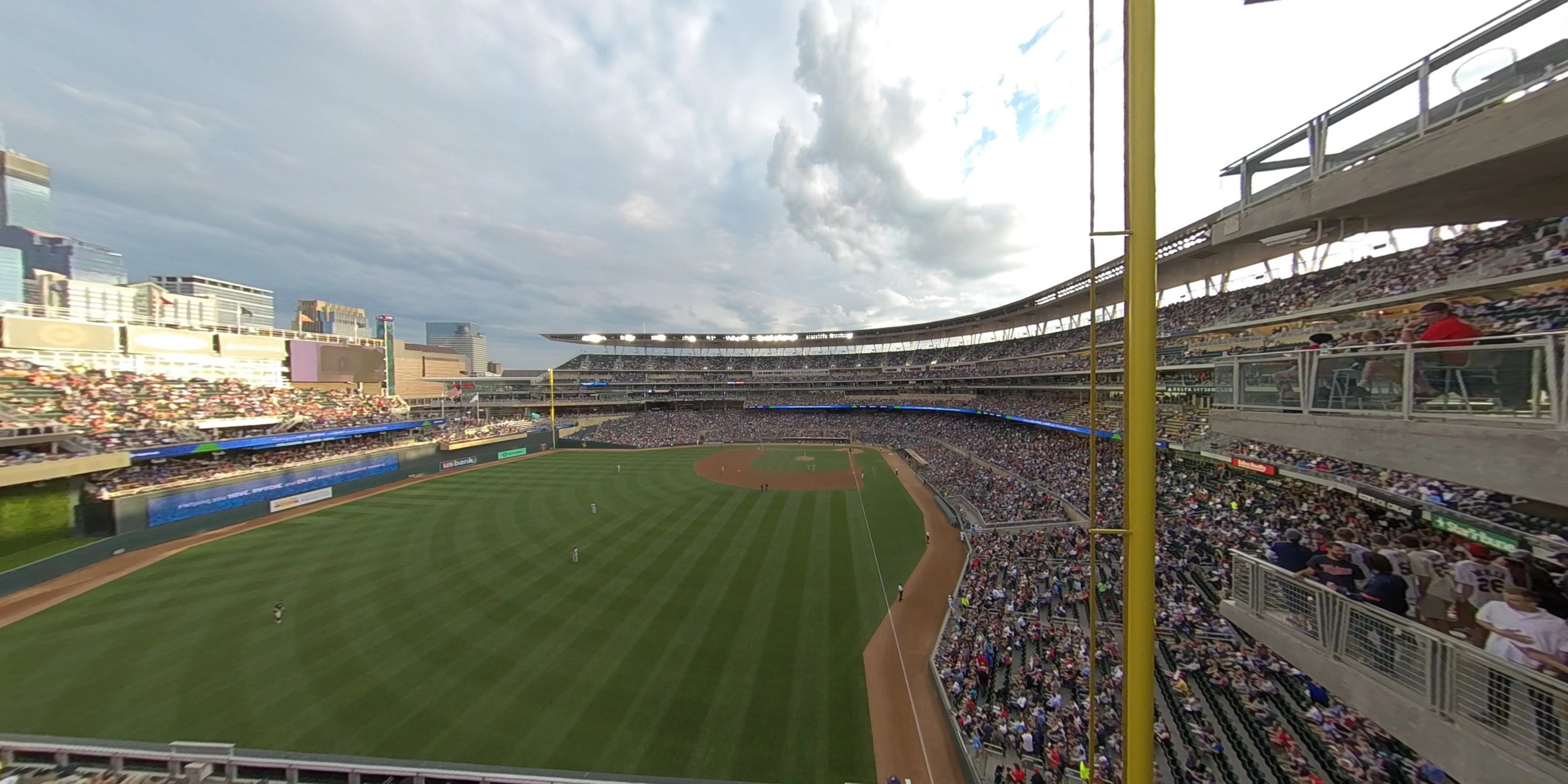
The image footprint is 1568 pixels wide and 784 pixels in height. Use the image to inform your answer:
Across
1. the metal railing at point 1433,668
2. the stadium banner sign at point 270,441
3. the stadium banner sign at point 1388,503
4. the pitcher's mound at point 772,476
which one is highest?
the metal railing at point 1433,668

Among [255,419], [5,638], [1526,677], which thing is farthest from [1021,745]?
[255,419]

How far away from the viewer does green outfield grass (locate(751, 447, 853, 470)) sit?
3828cm

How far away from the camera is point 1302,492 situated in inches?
538

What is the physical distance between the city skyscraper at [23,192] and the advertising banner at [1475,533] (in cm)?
14941

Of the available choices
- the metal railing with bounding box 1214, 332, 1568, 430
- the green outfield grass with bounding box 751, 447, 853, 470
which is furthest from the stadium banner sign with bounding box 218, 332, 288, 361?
the metal railing with bounding box 1214, 332, 1568, 430

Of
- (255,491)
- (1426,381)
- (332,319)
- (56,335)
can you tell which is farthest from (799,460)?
(332,319)

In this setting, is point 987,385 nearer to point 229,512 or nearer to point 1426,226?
point 1426,226

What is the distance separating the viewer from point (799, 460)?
41281 mm

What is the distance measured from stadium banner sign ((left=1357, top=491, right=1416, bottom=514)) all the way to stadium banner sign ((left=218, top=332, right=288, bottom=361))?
58.8 metres

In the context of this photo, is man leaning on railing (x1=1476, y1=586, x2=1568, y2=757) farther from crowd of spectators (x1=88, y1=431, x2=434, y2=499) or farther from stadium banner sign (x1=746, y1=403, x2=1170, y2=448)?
crowd of spectators (x1=88, y1=431, x2=434, y2=499)

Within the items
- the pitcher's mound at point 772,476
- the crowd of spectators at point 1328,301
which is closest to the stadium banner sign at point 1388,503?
the crowd of spectators at point 1328,301

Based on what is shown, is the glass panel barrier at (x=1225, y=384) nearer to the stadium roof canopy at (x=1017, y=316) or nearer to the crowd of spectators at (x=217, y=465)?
the stadium roof canopy at (x=1017, y=316)

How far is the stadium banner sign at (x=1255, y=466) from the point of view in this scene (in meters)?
13.2

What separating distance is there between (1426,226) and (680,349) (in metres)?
76.0
